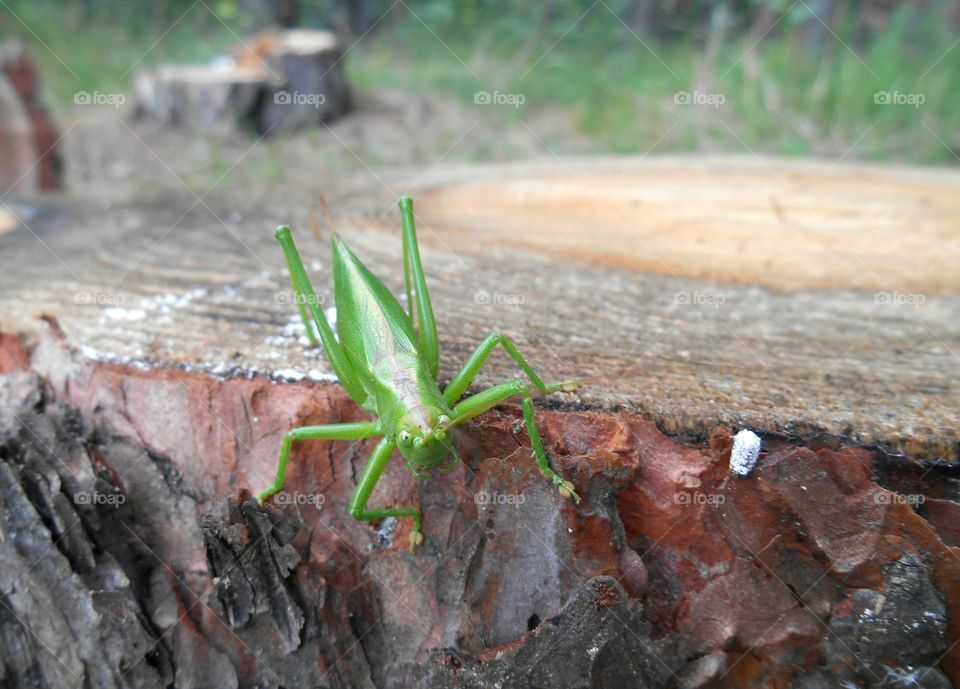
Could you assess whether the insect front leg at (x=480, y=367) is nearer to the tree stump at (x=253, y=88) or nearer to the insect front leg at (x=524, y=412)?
the insect front leg at (x=524, y=412)

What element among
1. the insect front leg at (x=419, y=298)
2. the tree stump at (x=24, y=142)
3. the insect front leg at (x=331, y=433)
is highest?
the tree stump at (x=24, y=142)

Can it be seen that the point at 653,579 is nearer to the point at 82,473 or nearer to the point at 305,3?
the point at 82,473

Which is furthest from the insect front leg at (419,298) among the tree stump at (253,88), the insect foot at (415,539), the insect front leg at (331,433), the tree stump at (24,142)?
the tree stump at (253,88)

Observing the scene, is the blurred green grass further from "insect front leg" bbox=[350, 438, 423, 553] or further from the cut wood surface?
"insect front leg" bbox=[350, 438, 423, 553]

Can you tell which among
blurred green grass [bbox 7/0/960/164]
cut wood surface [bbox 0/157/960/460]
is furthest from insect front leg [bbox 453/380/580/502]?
blurred green grass [bbox 7/0/960/164]

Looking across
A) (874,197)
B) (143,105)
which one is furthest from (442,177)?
(143,105)

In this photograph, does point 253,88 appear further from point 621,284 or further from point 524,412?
point 524,412

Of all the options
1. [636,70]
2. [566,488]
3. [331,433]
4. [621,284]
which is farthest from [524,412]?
[636,70]
